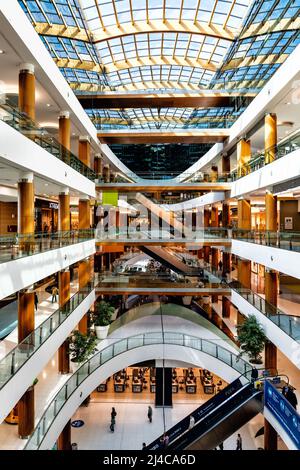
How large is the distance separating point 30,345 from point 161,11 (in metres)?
16.5

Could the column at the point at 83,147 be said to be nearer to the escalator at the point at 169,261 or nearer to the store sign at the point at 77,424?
the escalator at the point at 169,261

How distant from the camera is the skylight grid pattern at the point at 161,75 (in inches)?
908

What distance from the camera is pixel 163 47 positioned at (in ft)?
67.8

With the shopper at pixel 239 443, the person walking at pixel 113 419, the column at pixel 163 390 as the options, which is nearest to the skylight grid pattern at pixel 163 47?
the column at pixel 163 390

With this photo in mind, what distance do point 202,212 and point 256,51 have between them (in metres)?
17.6

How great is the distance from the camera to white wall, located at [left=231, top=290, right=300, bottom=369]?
407 inches

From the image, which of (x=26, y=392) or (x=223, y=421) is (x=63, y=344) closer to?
(x=26, y=392)

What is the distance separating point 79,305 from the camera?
15.6 m

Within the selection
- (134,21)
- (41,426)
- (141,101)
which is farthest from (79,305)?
(134,21)

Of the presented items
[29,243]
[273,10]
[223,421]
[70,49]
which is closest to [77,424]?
[223,421]

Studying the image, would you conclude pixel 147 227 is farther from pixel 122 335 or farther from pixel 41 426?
pixel 41 426

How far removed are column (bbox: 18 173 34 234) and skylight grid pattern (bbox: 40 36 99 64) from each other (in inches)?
427

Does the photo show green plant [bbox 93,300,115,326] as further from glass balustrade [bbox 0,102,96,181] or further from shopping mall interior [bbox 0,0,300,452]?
glass balustrade [bbox 0,102,96,181]

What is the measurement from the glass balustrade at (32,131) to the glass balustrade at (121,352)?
25.4 ft
